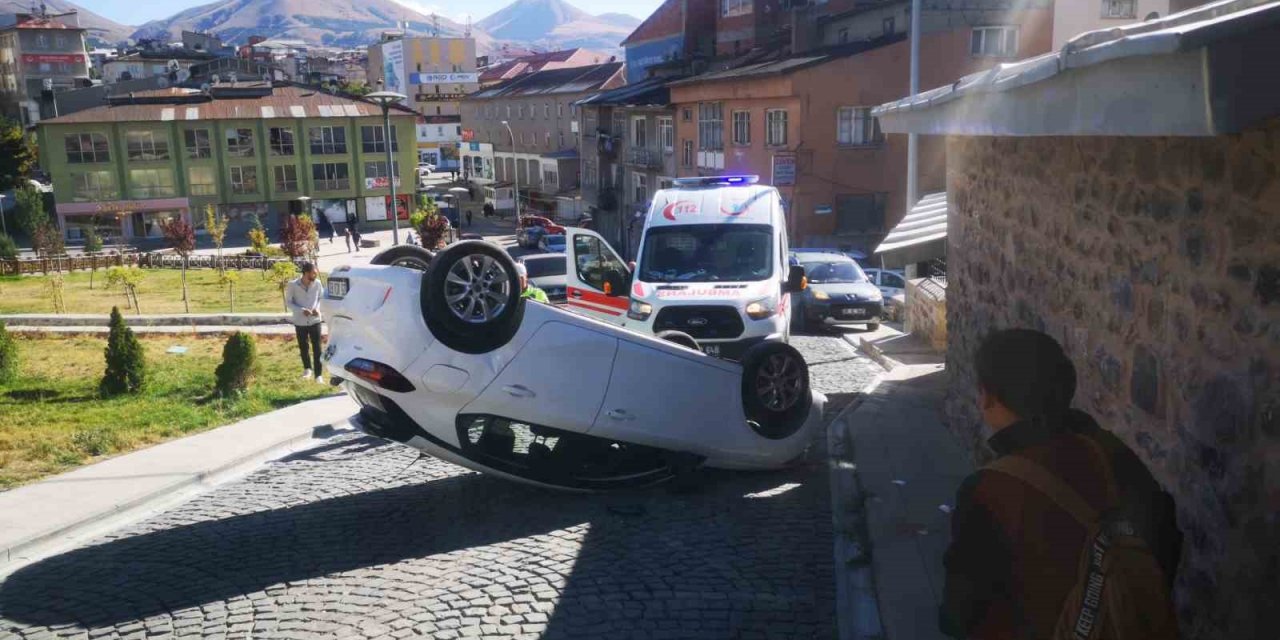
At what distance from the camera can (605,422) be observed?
827 cm

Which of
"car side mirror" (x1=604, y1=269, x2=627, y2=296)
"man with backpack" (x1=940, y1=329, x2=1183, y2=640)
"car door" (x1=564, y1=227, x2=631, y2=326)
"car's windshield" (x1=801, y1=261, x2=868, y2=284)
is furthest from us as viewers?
"car's windshield" (x1=801, y1=261, x2=868, y2=284)

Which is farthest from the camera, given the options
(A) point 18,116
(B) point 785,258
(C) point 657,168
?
(A) point 18,116

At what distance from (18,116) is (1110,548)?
11800 cm

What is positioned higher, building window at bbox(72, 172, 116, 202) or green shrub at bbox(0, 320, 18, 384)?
building window at bbox(72, 172, 116, 202)

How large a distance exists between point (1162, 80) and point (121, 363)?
14273 millimetres

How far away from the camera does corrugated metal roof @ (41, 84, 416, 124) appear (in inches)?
2443

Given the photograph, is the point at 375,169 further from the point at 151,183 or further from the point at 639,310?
the point at 639,310

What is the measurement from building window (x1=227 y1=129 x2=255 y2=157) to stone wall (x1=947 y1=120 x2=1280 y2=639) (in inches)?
2541

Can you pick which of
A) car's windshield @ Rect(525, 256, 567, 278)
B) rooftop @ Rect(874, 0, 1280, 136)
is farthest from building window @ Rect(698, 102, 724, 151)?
rooftop @ Rect(874, 0, 1280, 136)

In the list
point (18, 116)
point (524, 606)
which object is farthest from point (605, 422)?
point (18, 116)

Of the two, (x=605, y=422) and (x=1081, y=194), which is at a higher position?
(x=1081, y=194)

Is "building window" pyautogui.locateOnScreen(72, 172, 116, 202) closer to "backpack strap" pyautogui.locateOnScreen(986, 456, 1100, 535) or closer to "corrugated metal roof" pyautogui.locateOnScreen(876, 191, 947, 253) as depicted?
"corrugated metal roof" pyautogui.locateOnScreen(876, 191, 947, 253)

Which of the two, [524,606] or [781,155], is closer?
[524,606]

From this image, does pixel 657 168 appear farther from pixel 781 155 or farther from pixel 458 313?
pixel 458 313
